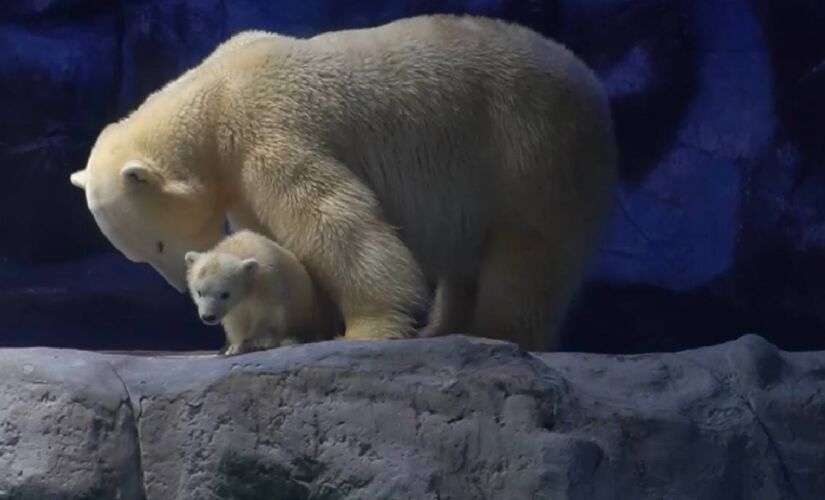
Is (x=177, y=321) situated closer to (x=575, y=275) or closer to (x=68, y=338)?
(x=68, y=338)

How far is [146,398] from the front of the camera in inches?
147

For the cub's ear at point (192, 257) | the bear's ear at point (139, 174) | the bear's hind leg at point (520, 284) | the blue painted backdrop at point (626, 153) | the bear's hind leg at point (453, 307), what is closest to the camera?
the cub's ear at point (192, 257)

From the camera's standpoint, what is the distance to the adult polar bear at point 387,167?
4.25 metres

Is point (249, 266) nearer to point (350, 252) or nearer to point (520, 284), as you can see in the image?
point (350, 252)

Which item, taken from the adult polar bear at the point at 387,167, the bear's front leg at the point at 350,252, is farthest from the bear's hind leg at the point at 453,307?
the bear's front leg at the point at 350,252

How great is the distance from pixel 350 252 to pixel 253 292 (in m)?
0.30

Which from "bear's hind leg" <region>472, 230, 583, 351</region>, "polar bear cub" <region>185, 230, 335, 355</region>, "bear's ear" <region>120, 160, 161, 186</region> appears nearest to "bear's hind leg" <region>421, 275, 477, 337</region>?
"bear's hind leg" <region>472, 230, 583, 351</region>

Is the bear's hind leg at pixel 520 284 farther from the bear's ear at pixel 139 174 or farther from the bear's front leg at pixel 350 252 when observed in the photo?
the bear's ear at pixel 139 174

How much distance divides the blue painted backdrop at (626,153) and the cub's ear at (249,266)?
2.28m

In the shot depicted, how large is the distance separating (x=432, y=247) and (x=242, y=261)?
2.47 ft

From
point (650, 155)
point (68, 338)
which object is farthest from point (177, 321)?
point (650, 155)

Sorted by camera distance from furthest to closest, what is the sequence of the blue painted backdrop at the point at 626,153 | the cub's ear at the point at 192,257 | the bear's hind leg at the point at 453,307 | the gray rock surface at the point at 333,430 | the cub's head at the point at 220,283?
the blue painted backdrop at the point at 626,153 → the bear's hind leg at the point at 453,307 → the cub's ear at the point at 192,257 → the cub's head at the point at 220,283 → the gray rock surface at the point at 333,430

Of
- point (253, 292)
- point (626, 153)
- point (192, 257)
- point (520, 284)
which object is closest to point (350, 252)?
point (253, 292)

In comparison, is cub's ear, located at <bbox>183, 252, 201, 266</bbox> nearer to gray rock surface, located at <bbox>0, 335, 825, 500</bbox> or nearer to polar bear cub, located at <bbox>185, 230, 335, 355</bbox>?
polar bear cub, located at <bbox>185, 230, 335, 355</bbox>
